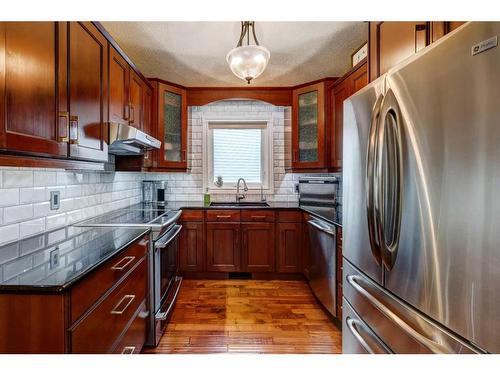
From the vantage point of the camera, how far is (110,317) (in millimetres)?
1205

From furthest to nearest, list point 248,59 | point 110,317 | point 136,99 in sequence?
point 136,99, point 248,59, point 110,317

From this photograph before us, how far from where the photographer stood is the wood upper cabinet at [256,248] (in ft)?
10.1

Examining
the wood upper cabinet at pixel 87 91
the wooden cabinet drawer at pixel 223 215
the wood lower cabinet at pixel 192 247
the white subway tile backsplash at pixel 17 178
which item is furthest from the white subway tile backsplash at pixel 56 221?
the wooden cabinet drawer at pixel 223 215

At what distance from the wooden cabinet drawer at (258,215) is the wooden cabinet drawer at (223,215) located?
81 millimetres

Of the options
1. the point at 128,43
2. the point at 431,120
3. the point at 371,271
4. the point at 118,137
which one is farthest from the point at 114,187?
the point at 431,120

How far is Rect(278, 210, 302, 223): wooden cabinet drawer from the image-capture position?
3.05 metres

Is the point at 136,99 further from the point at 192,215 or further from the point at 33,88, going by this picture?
the point at 33,88

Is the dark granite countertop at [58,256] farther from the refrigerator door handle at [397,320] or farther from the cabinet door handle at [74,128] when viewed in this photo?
the refrigerator door handle at [397,320]

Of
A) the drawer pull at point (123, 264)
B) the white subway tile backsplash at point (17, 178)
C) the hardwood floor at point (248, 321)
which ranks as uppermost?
the white subway tile backsplash at point (17, 178)

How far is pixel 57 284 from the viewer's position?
86cm

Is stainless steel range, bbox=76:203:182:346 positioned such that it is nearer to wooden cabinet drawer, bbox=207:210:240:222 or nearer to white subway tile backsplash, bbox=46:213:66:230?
white subway tile backsplash, bbox=46:213:66:230

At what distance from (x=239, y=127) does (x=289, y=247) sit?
5.66 ft

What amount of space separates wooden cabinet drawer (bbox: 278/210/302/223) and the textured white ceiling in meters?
1.56

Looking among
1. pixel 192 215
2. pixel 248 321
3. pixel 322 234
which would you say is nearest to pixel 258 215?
pixel 192 215
